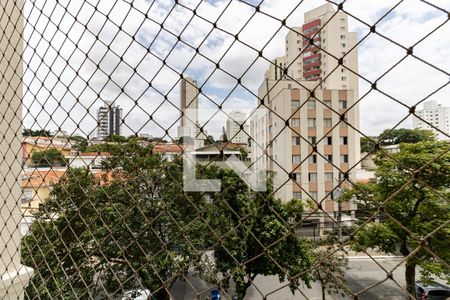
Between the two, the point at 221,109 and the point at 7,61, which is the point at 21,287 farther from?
the point at 221,109

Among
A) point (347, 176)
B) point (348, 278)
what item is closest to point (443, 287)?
point (348, 278)

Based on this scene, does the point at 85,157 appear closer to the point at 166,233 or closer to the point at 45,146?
the point at 45,146

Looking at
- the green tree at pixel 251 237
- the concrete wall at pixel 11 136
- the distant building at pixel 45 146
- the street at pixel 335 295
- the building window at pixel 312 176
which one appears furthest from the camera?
the building window at pixel 312 176

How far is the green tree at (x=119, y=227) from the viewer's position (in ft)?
3.01

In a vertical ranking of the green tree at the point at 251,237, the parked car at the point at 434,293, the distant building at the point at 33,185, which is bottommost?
the parked car at the point at 434,293

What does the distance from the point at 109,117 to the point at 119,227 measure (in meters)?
1.59

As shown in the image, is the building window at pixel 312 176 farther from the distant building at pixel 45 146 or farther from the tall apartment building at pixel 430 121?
the distant building at pixel 45 146

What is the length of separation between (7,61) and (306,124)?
6119 mm

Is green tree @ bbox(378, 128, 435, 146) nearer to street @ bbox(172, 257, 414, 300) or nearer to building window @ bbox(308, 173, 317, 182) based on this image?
street @ bbox(172, 257, 414, 300)

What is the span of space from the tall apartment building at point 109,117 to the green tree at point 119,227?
199 millimetres

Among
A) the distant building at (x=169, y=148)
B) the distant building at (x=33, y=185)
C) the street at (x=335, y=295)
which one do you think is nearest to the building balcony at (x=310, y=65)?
the street at (x=335, y=295)

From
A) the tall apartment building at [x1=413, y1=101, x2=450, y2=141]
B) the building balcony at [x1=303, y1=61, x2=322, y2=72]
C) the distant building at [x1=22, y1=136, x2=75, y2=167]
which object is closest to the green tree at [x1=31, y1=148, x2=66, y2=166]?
the distant building at [x1=22, y1=136, x2=75, y2=167]

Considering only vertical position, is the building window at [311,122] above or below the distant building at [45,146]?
above

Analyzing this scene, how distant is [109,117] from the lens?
1.04 metres
